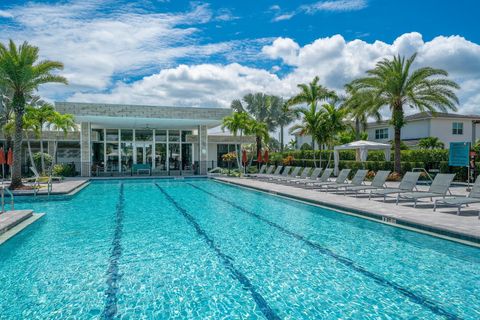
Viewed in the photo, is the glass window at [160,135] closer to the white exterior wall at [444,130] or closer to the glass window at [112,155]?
the glass window at [112,155]

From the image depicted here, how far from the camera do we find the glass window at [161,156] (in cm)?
2921

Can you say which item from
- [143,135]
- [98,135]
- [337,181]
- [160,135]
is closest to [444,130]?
[337,181]

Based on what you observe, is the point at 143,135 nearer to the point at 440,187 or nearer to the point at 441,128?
the point at 440,187

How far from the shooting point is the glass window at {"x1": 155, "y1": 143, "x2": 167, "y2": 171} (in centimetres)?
2921

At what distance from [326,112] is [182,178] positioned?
10494mm

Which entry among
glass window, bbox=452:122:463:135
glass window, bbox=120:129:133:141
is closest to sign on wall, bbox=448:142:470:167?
glass window, bbox=120:129:133:141

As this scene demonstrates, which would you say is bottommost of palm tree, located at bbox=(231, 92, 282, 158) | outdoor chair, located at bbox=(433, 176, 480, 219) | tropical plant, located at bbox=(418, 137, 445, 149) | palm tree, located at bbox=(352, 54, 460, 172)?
outdoor chair, located at bbox=(433, 176, 480, 219)

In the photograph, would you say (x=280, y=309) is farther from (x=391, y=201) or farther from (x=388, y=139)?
(x=388, y=139)

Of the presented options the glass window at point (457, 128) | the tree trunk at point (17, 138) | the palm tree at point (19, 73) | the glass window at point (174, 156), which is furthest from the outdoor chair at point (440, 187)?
the glass window at point (457, 128)

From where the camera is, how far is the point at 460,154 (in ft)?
51.2

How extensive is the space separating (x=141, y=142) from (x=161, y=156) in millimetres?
1899

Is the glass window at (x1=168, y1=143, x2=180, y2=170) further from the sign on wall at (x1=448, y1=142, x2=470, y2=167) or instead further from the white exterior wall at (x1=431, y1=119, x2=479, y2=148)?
the white exterior wall at (x1=431, y1=119, x2=479, y2=148)

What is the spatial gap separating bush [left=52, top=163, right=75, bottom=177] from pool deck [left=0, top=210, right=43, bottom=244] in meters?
13.7

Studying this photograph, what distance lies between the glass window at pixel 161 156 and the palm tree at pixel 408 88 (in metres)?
16.3
